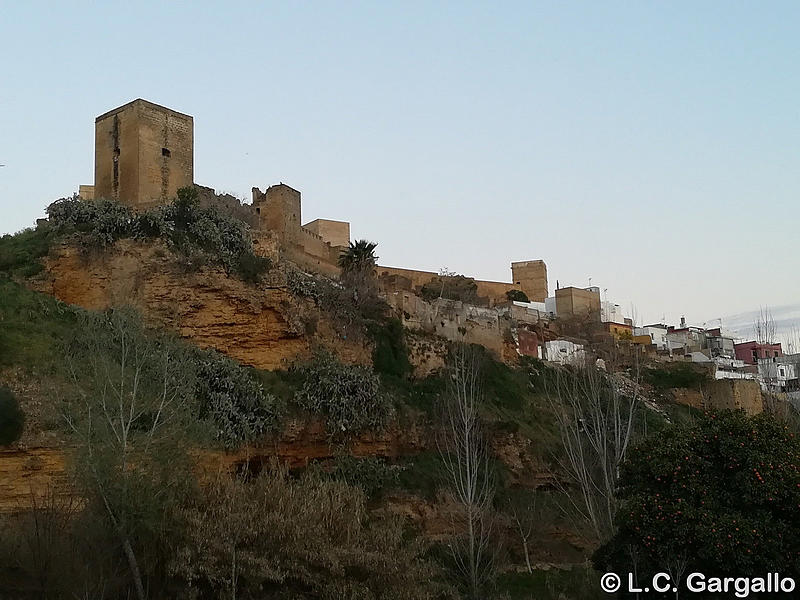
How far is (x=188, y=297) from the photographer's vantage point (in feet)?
67.7

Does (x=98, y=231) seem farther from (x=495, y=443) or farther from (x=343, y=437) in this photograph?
(x=495, y=443)

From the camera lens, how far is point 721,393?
105 feet

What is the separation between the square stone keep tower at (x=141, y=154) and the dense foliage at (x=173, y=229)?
257cm

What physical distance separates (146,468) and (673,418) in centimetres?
2397

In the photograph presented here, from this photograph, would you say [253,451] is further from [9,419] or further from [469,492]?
[9,419]

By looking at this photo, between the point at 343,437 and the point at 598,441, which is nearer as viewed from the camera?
the point at 598,441

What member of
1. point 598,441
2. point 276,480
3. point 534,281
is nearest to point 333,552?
point 276,480

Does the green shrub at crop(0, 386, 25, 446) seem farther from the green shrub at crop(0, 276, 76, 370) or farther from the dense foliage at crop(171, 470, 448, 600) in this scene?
the dense foliage at crop(171, 470, 448, 600)

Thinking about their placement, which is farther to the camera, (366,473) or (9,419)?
(366,473)

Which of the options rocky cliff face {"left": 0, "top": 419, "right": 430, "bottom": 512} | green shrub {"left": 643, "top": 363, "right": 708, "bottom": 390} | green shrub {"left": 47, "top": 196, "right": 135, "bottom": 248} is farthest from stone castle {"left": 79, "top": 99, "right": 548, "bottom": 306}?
green shrub {"left": 643, "top": 363, "right": 708, "bottom": 390}

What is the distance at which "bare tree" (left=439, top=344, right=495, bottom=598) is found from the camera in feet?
53.6

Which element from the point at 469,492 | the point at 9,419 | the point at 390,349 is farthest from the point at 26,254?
the point at 469,492

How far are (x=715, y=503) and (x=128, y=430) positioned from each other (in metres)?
8.52

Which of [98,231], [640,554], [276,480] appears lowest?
[640,554]
